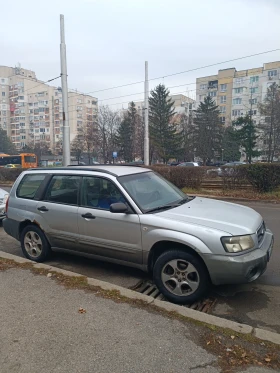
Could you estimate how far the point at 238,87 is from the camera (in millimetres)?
74062

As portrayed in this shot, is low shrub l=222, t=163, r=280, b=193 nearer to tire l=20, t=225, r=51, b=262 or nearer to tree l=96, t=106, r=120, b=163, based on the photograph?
tire l=20, t=225, r=51, b=262

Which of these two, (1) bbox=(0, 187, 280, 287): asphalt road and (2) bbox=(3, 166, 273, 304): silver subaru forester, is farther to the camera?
(1) bbox=(0, 187, 280, 287): asphalt road

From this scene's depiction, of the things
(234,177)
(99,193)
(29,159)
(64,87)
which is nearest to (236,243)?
(99,193)

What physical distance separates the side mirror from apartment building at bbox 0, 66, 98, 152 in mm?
89364

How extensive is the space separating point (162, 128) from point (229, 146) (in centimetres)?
1208

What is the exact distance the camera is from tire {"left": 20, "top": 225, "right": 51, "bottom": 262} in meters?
4.75

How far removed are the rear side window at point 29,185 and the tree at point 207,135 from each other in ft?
149

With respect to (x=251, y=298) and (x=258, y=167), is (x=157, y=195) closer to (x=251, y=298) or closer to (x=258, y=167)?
(x=251, y=298)

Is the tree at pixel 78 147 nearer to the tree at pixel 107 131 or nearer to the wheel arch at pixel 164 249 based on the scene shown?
the tree at pixel 107 131

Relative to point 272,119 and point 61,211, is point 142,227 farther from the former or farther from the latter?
point 272,119

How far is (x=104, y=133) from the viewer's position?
165 ft

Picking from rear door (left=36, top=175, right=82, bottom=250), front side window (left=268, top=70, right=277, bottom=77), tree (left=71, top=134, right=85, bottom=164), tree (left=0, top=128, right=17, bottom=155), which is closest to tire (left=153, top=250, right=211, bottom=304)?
rear door (left=36, top=175, right=82, bottom=250)

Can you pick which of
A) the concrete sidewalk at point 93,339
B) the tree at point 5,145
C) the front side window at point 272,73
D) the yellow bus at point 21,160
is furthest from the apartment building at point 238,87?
the concrete sidewalk at point 93,339

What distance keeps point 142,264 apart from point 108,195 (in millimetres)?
1054
